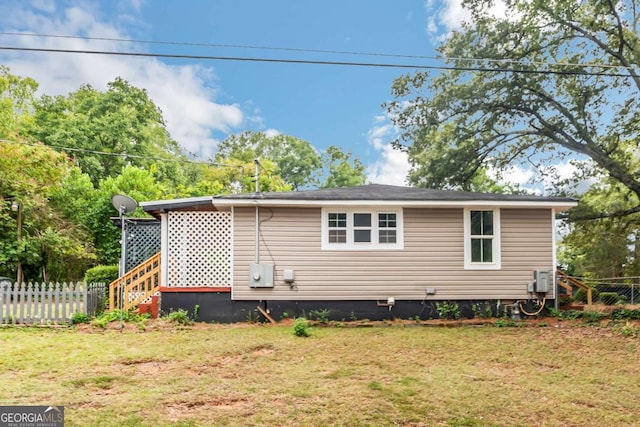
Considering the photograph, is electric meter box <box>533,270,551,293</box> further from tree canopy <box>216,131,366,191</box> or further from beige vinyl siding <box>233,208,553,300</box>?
tree canopy <box>216,131,366,191</box>

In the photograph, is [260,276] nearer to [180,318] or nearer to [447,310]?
[180,318]

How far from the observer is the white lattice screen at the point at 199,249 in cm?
904

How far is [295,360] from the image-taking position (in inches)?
228

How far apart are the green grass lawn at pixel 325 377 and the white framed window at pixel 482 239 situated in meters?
1.76

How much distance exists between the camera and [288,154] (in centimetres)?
3584

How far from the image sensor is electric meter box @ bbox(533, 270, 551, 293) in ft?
29.8

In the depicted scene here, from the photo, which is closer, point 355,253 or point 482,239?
point 355,253

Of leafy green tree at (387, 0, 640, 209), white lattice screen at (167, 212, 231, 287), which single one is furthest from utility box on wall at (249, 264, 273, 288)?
leafy green tree at (387, 0, 640, 209)

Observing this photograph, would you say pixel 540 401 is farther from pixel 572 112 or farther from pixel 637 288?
pixel 637 288

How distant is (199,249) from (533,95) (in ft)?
44.1

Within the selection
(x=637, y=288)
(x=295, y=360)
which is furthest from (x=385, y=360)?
(x=637, y=288)

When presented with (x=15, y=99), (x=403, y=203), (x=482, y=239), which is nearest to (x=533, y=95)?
(x=482, y=239)

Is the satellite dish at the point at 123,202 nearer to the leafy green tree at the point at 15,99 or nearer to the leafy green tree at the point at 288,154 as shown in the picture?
the leafy green tree at the point at 15,99

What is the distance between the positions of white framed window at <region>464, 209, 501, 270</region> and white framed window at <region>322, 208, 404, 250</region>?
1.56 meters
